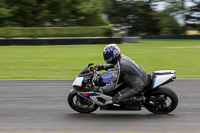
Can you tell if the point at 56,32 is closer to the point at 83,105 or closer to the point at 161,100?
the point at 83,105

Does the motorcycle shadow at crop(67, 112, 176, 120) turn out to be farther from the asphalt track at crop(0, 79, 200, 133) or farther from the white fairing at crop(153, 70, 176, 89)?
the white fairing at crop(153, 70, 176, 89)

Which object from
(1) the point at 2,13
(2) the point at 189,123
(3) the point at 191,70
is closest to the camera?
(2) the point at 189,123

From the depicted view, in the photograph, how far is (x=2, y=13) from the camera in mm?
31859

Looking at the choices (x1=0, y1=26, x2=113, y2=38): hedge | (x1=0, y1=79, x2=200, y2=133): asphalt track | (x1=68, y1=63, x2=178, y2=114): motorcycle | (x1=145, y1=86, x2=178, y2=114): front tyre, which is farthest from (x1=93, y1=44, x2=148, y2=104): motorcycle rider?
(x1=0, y1=26, x2=113, y2=38): hedge

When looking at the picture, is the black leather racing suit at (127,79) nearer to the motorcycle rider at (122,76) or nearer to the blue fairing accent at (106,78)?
the motorcycle rider at (122,76)

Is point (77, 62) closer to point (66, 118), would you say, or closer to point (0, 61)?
point (0, 61)

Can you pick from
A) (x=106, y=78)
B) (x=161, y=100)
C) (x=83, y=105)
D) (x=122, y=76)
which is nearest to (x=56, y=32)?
(x=83, y=105)

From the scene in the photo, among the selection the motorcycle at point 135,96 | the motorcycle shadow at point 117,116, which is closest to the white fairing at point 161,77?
the motorcycle at point 135,96

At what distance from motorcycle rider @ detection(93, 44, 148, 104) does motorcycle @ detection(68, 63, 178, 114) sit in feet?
0.37

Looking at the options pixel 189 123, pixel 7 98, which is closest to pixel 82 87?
pixel 189 123

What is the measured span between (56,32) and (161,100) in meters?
23.4

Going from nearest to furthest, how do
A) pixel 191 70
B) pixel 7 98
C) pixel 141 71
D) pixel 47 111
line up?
1. pixel 141 71
2. pixel 47 111
3. pixel 7 98
4. pixel 191 70

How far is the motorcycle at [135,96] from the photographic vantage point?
6.53m

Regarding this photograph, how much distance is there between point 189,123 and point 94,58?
1197cm
